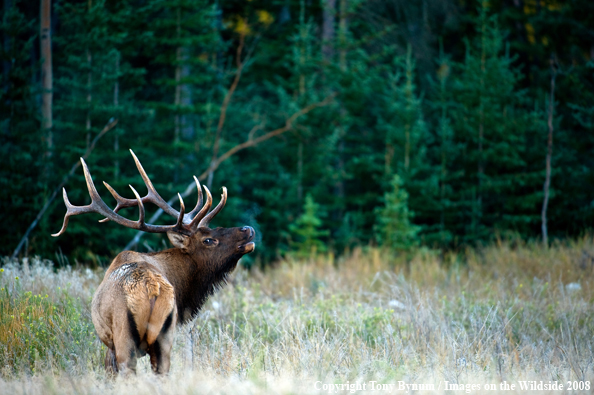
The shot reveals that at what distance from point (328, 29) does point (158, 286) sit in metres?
15.0

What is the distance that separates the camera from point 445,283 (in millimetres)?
9492

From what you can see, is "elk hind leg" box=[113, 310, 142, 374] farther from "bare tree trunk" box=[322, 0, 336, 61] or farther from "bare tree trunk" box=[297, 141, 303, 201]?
"bare tree trunk" box=[322, 0, 336, 61]

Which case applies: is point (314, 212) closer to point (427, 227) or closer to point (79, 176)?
point (427, 227)

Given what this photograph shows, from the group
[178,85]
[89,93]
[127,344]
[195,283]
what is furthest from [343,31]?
[127,344]

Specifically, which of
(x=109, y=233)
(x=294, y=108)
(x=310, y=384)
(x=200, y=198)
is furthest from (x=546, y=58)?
(x=310, y=384)

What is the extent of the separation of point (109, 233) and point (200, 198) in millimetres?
7794

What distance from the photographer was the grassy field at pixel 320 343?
12.9 ft

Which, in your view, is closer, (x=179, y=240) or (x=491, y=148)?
(x=179, y=240)

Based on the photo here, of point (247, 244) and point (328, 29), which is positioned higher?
point (328, 29)

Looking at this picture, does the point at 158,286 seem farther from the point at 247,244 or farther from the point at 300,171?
the point at 300,171

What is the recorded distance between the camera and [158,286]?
13.0 ft

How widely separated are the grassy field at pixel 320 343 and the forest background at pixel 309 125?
4.88 meters

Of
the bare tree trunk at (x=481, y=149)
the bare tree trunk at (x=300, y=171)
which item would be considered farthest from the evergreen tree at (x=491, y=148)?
the bare tree trunk at (x=300, y=171)

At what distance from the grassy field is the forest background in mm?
4881
